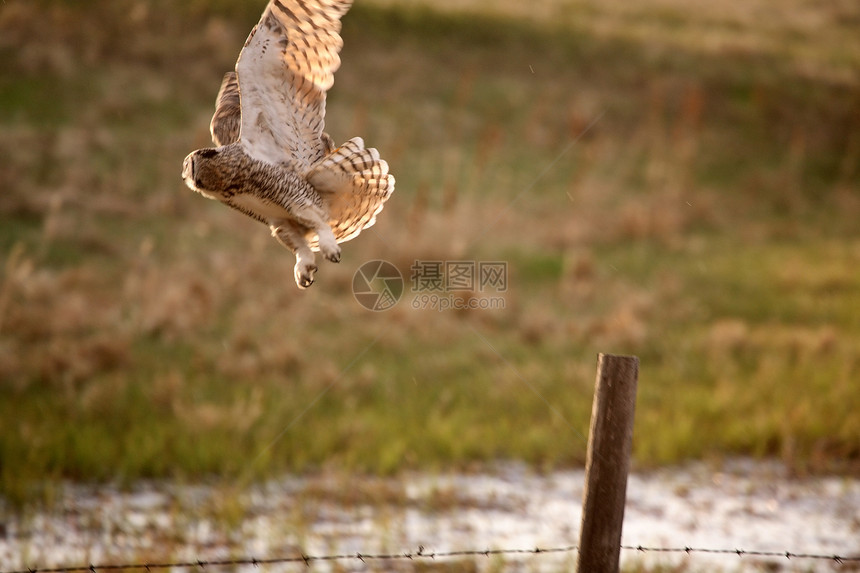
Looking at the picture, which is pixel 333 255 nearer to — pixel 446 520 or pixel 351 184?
pixel 351 184

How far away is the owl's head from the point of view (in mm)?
2174

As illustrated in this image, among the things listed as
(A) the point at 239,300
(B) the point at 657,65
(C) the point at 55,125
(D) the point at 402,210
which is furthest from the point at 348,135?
(B) the point at 657,65

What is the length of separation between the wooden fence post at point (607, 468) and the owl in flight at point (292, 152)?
929 millimetres

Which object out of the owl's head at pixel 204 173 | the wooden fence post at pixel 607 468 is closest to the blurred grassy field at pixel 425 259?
the owl's head at pixel 204 173

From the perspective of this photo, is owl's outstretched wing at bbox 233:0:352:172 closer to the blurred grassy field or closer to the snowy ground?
Result: the blurred grassy field

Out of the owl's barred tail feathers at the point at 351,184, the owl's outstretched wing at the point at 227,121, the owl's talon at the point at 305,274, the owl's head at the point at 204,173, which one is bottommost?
the owl's talon at the point at 305,274

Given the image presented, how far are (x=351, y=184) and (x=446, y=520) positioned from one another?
3218 mm

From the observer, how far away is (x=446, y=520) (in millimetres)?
5371

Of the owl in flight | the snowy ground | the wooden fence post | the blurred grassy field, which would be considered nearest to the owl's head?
the owl in flight

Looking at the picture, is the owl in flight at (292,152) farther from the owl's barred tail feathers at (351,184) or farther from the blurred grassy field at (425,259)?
the blurred grassy field at (425,259)

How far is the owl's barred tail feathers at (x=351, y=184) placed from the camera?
8.61 feet

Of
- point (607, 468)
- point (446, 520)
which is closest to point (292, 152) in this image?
point (607, 468)

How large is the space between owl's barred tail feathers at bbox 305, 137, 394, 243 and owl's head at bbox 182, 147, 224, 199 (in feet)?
1.44

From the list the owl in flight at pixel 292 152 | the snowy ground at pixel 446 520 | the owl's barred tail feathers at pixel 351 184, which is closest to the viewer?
the owl in flight at pixel 292 152
